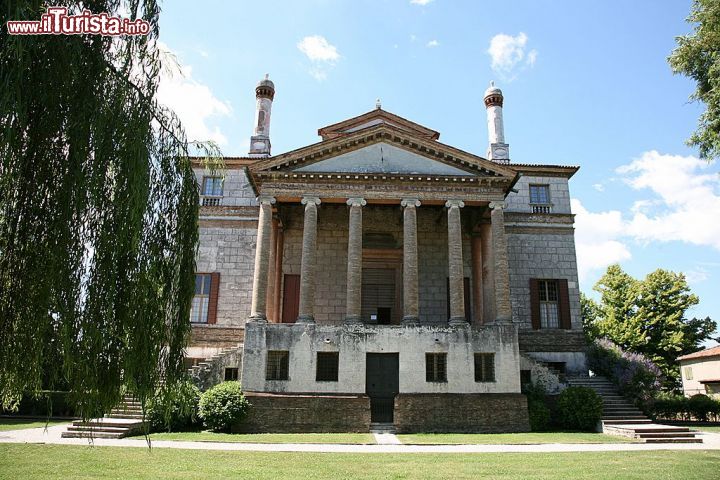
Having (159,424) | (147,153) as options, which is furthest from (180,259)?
(159,424)

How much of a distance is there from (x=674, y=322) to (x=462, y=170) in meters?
28.4

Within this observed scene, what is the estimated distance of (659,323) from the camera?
4166 centimetres

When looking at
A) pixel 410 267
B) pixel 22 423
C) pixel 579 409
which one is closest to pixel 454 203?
pixel 410 267

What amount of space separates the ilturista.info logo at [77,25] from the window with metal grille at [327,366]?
16360 millimetres

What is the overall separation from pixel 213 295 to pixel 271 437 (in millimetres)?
10505

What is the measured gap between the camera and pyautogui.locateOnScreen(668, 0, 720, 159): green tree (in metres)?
14.7

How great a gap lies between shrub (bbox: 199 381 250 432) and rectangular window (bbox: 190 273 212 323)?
7.80m

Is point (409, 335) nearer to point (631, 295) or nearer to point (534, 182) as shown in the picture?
point (534, 182)

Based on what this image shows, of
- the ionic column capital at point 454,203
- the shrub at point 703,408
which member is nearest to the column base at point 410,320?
the ionic column capital at point 454,203

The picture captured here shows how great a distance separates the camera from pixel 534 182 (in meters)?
29.1

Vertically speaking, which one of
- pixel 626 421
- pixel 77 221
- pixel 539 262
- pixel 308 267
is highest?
pixel 539 262

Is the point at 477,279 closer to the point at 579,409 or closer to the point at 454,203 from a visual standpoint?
the point at 454,203

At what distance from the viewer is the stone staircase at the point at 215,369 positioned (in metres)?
22.2

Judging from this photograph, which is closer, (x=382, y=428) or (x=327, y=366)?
(x=382, y=428)
